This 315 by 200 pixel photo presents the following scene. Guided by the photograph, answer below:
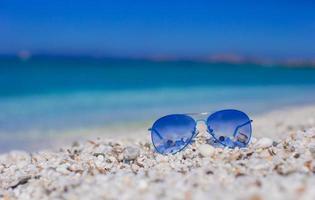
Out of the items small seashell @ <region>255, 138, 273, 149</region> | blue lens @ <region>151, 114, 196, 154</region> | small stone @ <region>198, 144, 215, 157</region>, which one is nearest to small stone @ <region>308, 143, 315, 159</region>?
small seashell @ <region>255, 138, 273, 149</region>

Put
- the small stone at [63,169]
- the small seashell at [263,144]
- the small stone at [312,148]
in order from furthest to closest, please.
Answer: the small seashell at [263,144]
the small stone at [63,169]
the small stone at [312,148]

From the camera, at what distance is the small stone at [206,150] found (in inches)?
139

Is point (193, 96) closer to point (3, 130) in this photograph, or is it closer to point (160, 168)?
point (3, 130)

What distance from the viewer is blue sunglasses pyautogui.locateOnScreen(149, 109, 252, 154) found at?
3.75 metres

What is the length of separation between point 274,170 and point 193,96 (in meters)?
11.8

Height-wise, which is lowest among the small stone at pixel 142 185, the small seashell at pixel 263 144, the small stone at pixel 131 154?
the small stone at pixel 131 154

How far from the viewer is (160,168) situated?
3.28 m

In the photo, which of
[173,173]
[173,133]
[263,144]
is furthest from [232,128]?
[173,173]

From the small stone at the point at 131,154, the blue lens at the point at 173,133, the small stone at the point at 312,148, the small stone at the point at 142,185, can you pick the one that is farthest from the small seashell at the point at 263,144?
the small stone at the point at 142,185

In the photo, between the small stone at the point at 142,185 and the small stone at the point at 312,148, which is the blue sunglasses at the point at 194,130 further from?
the small stone at the point at 142,185

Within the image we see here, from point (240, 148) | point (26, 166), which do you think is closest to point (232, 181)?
point (240, 148)

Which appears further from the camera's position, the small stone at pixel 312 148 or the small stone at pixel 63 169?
the small stone at pixel 63 169

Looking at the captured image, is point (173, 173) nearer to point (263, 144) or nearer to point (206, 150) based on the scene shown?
point (206, 150)

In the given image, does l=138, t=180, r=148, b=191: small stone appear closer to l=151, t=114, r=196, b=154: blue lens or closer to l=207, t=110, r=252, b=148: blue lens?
l=151, t=114, r=196, b=154: blue lens
